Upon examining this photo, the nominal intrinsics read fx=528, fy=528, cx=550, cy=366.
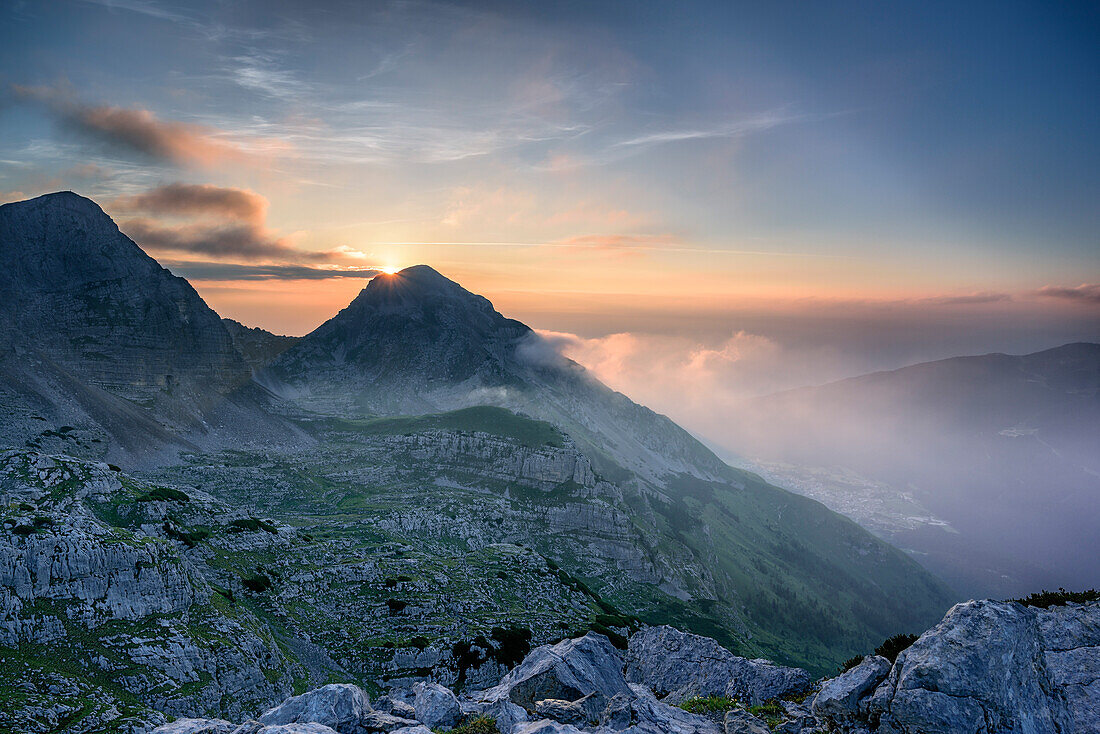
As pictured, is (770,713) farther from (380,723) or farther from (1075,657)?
(380,723)

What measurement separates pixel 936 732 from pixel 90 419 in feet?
830

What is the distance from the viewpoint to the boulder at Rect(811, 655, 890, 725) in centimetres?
2475

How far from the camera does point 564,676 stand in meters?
35.9

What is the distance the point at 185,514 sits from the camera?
98750 mm

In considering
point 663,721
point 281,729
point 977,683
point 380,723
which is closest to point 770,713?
point 663,721

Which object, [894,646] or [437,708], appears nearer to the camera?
[894,646]

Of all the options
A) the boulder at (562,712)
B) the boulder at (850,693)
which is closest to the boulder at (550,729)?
the boulder at (562,712)

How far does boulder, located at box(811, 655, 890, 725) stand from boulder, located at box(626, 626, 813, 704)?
1365 cm

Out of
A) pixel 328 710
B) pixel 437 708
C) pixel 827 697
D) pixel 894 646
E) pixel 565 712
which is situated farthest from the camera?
pixel 437 708

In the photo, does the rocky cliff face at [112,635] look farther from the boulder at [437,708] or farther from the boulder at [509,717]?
the boulder at [509,717]

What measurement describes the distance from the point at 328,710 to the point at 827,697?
25401 mm

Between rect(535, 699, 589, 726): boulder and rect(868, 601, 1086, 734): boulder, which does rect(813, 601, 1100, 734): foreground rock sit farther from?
rect(535, 699, 589, 726): boulder

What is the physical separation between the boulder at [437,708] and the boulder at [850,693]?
2140 centimetres

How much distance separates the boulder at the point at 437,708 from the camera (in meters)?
33.2
